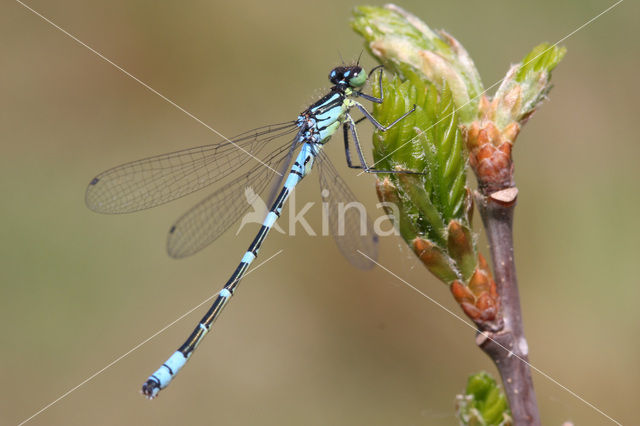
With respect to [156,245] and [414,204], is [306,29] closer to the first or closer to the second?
[156,245]

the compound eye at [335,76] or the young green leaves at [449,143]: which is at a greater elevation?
the compound eye at [335,76]

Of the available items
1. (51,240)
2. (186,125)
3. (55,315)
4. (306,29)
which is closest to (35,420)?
(55,315)

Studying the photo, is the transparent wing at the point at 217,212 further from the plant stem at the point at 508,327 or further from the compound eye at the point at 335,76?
the plant stem at the point at 508,327

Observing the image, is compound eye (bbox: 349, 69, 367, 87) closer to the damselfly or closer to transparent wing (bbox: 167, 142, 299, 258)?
the damselfly

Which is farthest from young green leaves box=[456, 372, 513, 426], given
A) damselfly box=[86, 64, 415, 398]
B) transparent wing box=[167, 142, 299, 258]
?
transparent wing box=[167, 142, 299, 258]

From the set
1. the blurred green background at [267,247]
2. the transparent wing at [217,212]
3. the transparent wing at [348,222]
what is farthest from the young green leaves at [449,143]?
the transparent wing at [217,212]

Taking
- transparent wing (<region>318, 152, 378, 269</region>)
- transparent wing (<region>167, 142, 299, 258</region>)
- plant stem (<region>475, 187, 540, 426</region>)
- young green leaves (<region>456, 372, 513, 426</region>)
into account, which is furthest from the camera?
transparent wing (<region>167, 142, 299, 258</region>)

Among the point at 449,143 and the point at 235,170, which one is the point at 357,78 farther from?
the point at 449,143
